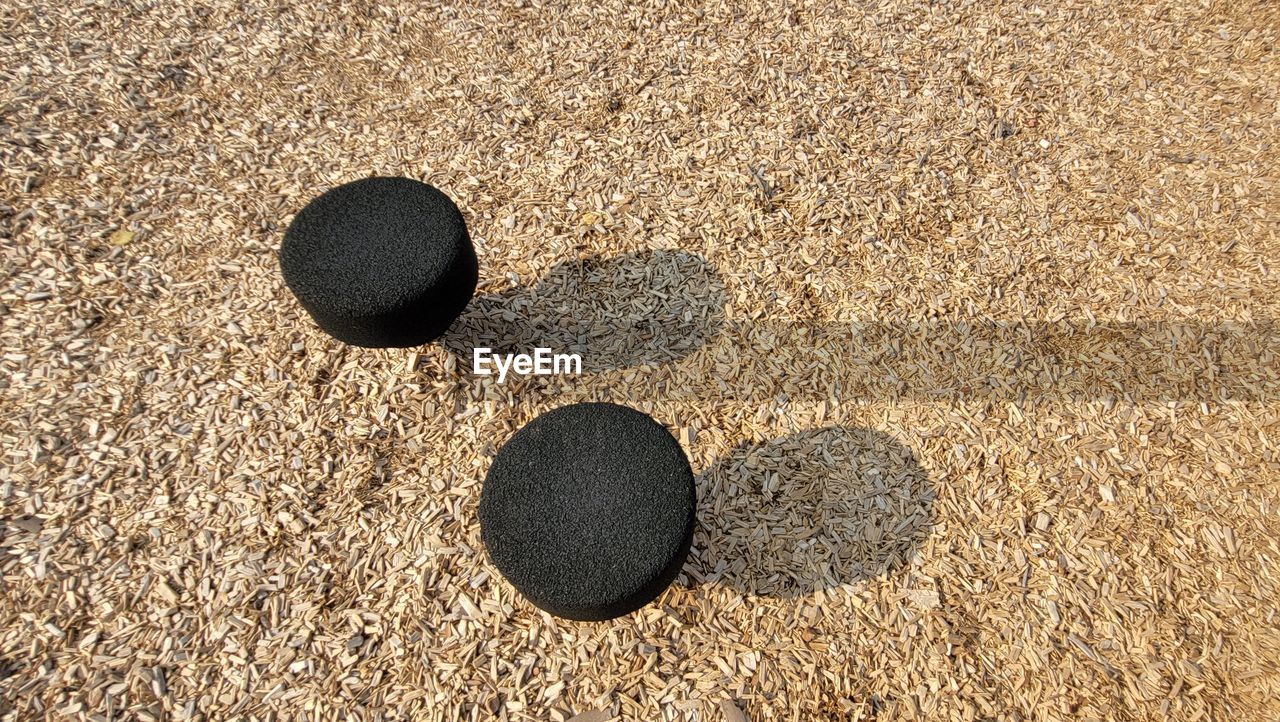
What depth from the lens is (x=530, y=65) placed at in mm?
4977

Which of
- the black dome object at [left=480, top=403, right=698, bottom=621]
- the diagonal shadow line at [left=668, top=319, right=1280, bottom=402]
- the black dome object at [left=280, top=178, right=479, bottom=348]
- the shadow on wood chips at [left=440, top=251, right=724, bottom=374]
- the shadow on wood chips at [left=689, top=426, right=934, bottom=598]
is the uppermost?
the black dome object at [left=280, top=178, right=479, bottom=348]

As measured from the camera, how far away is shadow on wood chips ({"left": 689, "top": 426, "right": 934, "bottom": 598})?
10.5 ft

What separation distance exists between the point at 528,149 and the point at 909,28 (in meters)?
3.14

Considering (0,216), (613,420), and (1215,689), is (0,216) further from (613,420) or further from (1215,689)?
(1215,689)

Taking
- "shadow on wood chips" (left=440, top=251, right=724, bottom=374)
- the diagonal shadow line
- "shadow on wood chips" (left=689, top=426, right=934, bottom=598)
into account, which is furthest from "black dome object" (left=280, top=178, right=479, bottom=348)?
"shadow on wood chips" (left=689, top=426, right=934, bottom=598)

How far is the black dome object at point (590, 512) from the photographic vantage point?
2559 mm

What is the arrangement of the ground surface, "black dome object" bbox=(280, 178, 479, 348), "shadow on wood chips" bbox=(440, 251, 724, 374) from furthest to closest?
"shadow on wood chips" bbox=(440, 251, 724, 374)
"black dome object" bbox=(280, 178, 479, 348)
the ground surface

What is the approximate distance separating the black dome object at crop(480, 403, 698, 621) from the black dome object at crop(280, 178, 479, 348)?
821 millimetres

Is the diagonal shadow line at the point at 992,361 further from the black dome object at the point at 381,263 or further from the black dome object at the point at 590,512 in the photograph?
the black dome object at the point at 381,263

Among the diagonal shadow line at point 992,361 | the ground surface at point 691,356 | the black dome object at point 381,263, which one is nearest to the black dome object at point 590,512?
the ground surface at point 691,356

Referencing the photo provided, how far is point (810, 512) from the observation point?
3348mm

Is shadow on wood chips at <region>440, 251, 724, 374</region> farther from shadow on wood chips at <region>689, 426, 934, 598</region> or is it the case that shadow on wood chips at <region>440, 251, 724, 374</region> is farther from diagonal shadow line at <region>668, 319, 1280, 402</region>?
shadow on wood chips at <region>689, 426, 934, 598</region>

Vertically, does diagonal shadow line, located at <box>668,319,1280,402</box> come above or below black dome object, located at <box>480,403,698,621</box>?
below

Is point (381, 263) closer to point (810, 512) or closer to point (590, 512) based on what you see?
point (590, 512)
